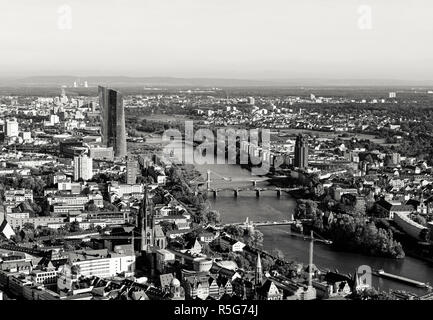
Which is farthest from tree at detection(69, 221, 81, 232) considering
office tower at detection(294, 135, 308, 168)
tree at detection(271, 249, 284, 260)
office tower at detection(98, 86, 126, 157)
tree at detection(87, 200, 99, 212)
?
office tower at detection(98, 86, 126, 157)

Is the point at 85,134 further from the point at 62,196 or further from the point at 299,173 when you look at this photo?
the point at 62,196

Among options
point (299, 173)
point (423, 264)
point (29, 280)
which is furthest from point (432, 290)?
point (299, 173)

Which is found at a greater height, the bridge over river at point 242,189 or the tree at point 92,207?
the tree at point 92,207

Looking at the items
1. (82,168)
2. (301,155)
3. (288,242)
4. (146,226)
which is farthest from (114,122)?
(146,226)

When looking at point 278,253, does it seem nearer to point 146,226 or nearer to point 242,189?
point 146,226

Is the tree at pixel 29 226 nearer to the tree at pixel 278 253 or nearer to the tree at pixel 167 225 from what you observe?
the tree at pixel 167 225

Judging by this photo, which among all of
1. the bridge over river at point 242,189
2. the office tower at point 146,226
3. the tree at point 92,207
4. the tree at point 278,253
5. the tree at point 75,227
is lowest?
the bridge over river at point 242,189

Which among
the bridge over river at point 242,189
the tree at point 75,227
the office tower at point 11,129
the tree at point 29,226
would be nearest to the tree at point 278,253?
the tree at point 75,227
